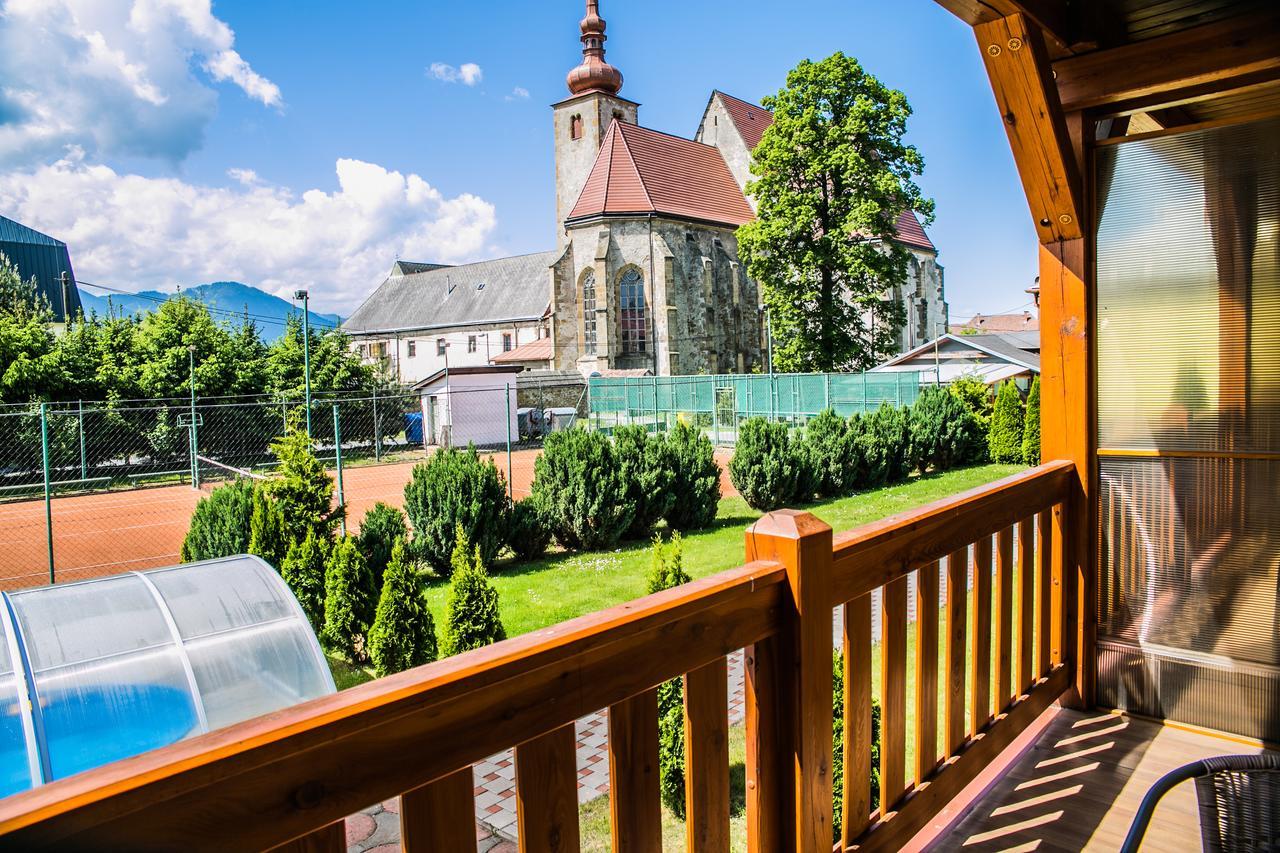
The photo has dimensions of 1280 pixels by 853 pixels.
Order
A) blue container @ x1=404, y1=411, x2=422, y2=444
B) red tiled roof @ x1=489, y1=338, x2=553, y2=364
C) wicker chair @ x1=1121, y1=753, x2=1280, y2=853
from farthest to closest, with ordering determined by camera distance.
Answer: red tiled roof @ x1=489, y1=338, x2=553, y2=364, blue container @ x1=404, y1=411, x2=422, y2=444, wicker chair @ x1=1121, y1=753, x2=1280, y2=853

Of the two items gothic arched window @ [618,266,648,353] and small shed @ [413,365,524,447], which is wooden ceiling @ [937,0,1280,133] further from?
gothic arched window @ [618,266,648,353]

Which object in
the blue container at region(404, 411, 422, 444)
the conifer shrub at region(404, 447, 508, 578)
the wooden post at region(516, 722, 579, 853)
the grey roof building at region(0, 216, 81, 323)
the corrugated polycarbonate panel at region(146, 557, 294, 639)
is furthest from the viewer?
the grey roof building at region(0, 216, 81, 323)

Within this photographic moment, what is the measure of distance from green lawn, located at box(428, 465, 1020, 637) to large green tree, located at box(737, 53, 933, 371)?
1468 cm

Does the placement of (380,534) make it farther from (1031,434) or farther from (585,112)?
(585,112)

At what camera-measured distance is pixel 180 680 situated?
331 centimetres

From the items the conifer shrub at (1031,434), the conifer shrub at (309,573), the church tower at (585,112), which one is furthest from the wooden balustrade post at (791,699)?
the church tower at (585,112)

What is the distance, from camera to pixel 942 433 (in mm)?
18172

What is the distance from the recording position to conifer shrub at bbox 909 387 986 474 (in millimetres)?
17516

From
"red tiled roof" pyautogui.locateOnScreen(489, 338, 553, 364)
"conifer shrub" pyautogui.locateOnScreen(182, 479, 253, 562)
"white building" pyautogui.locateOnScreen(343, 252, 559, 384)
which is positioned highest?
"white building" pyautogui.locateOnScreen(343, 252, 559, 384)

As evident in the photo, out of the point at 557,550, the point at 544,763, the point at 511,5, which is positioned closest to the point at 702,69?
the point at 511,5

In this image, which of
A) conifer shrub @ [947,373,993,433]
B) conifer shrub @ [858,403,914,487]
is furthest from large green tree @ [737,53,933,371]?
conifer shrub @ [858,403,914,487]

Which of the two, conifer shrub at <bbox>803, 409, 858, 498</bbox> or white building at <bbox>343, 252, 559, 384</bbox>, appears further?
white building at <bbox>343, 252, 559, 384</bbox>

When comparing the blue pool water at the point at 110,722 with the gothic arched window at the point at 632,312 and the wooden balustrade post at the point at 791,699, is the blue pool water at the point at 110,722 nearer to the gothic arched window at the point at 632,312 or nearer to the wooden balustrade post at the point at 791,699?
the wooden balustrade post at the point at 791,699

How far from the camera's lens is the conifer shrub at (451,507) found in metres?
9.86
